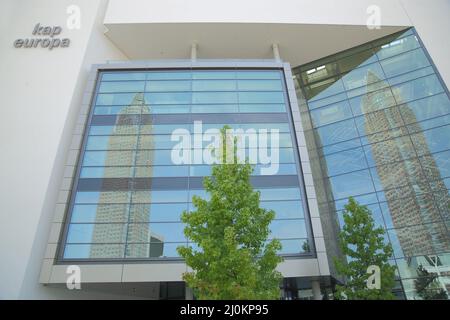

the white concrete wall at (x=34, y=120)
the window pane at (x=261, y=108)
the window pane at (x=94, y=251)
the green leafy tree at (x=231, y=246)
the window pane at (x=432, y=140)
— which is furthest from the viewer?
the window pane at (x=261, y=108)

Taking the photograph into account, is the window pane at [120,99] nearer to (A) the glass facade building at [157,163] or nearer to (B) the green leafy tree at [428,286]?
(A) the glass facade building at [157,163]

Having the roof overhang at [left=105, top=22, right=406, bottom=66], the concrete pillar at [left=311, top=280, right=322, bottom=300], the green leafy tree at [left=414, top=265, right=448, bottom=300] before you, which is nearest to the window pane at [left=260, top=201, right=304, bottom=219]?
the concrete pillar at [left=311, top=280, right=322, bottom=300]

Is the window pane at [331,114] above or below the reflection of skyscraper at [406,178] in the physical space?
above

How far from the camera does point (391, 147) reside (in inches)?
705

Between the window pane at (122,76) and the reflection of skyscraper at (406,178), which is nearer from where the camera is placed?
the reflection of skyscraper at (406,178)

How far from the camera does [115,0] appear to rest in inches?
851

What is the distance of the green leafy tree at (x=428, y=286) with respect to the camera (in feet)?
46.6

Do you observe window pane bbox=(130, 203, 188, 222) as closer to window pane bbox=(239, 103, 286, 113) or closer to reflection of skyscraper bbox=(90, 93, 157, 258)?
reflection of skyscraper bbox=(90, 93, 157, 258)

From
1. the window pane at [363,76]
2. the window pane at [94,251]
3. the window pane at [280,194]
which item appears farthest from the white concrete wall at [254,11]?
the window pane at [94,251]

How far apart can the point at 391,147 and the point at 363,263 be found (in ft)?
26.3

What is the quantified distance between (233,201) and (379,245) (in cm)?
648

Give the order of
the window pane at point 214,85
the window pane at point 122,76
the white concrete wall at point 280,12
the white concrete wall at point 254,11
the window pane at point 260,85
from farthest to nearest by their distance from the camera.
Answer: the white concrete wall at point 254,11 → the white concrete wall at point 280,12 → the window pane at point 122,76 → the window pane at point 260,85 → the window pane at point 214,85

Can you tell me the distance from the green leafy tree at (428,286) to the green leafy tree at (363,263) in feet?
10.6
